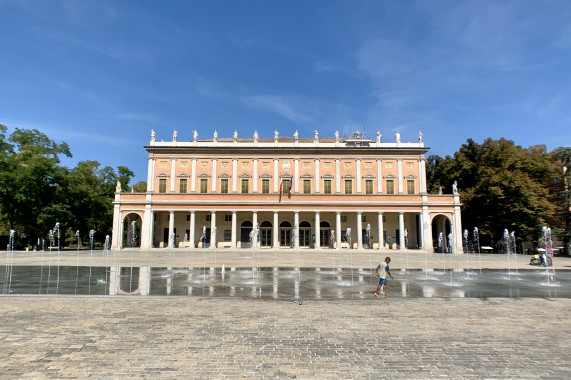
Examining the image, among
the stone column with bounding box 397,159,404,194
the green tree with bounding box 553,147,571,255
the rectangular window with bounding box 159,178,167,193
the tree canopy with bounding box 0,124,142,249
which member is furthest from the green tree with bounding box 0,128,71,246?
the green tree with bounding box 553,147,571,255

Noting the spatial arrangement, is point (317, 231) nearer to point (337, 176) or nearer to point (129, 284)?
point (337, 176)

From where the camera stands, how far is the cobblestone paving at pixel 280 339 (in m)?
→ 4.87

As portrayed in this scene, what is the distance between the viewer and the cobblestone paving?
4.87 m

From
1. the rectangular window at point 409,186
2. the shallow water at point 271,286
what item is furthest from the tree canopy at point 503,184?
the shallow water at point 271,286

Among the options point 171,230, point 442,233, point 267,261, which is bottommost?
point 267,261

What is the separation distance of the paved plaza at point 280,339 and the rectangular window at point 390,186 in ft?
113

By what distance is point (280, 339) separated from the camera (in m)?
6.21

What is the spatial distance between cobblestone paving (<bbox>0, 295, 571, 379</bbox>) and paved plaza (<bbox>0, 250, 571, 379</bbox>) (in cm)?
2

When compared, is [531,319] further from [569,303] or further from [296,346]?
[296,346]

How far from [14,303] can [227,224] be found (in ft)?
116

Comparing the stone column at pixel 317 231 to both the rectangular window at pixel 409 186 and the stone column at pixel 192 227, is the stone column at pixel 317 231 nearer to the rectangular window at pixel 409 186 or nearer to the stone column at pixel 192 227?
the rectangular window at pixel 409 186

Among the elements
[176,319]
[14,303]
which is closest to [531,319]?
[176,319]

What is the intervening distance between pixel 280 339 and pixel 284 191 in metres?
37.0

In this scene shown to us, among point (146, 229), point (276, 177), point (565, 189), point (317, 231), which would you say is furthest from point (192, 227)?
point (565, 189)
